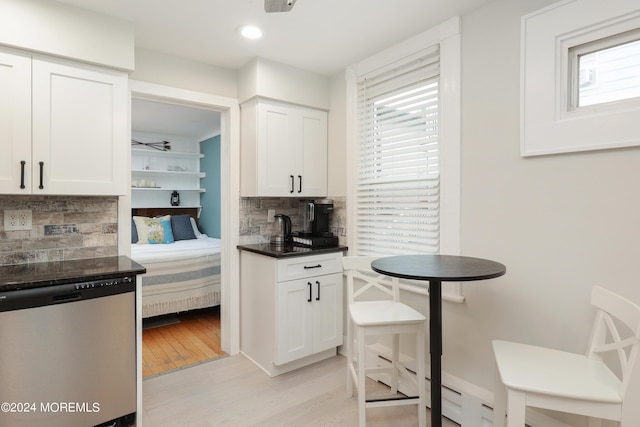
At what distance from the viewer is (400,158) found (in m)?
2.52

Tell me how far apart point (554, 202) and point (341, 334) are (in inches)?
73.9

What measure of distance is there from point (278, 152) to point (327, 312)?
4.49 ft

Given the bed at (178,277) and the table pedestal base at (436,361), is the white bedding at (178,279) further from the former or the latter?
the table pedestal base at (436,361)

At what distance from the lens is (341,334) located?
9.55 feet

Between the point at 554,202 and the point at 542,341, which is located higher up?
the point at 554,202

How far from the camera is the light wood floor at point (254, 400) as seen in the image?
2070mm

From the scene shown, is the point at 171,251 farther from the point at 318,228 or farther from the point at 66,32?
the point at 66,32

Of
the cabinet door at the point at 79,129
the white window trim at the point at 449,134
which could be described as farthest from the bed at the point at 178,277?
the white window trim at the point at 449,134

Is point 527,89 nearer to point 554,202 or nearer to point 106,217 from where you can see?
point 554,202

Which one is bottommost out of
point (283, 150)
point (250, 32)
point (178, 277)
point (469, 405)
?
point (469, 405)

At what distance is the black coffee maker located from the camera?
2.88 meters

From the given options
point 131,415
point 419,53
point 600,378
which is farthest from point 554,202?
point 131,415

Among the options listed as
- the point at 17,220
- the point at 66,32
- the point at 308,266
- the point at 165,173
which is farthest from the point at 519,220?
the point at 165,173

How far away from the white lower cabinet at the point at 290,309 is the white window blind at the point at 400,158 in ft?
1.43
